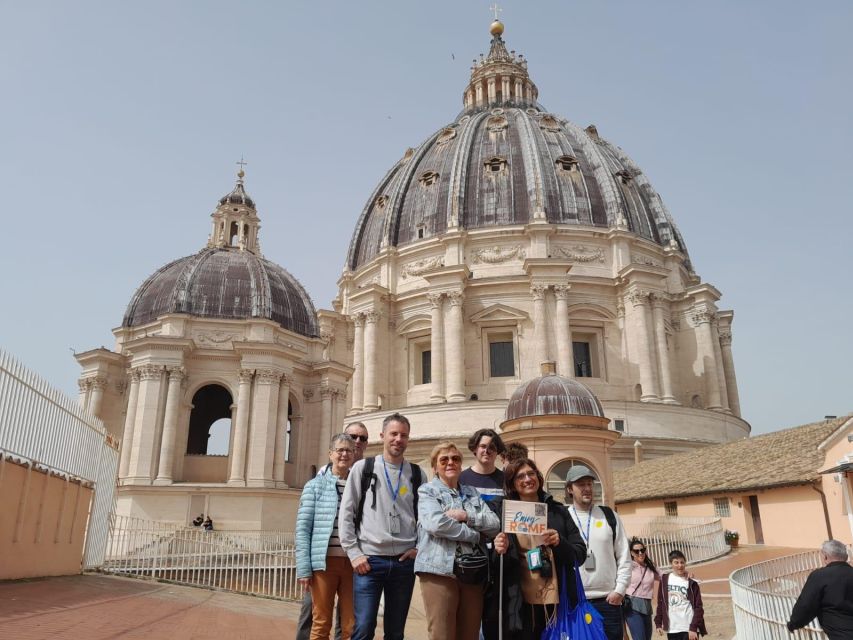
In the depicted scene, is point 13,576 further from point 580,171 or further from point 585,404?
point 580,171

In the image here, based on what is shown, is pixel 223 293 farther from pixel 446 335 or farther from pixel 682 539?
pixel 682 539

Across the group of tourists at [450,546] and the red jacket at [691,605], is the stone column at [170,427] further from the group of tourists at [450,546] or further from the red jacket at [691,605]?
the red jacket at [691,605]

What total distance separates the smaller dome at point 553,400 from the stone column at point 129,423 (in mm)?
17480

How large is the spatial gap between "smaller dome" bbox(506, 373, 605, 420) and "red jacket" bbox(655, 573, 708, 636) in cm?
1311

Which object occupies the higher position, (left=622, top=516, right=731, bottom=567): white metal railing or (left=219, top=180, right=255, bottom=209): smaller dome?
(left=219, top=180, right=255, bottom=209): smaller dome

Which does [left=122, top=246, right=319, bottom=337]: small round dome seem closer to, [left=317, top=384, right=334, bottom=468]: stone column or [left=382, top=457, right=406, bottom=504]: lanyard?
[left=317, top=384, right=334, bottom=468]: stone column

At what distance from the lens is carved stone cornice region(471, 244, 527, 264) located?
45.0m

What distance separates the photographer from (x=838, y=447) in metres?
20.5

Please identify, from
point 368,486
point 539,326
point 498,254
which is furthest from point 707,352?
point 368,486

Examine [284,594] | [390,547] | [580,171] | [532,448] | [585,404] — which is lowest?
[284,594]

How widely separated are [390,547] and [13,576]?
26.9ft

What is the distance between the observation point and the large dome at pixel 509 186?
47.1 meters

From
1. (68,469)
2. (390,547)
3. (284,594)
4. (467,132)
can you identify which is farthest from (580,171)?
(390,547)

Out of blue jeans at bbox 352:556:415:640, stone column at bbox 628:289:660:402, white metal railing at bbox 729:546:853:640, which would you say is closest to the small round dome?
stone column at bbox 628:289:660:402
